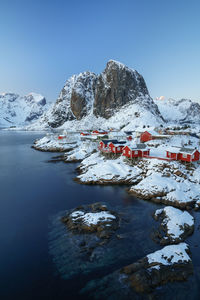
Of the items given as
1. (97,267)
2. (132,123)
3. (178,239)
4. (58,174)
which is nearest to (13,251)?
(97,267)

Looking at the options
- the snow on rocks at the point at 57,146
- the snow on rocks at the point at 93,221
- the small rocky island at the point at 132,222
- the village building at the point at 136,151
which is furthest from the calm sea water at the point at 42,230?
the snow on rocks at the point at 57,146

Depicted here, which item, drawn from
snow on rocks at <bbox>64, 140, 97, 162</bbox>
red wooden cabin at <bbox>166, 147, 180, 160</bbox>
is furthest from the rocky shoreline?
snow on rocks at <bbox>64, 140, 97, 162</bbox>

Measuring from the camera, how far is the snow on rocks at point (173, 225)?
16875 millimetres

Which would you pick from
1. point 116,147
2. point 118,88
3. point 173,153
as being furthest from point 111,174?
point 118,88

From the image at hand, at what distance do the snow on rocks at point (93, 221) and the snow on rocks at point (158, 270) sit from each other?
16.3ft

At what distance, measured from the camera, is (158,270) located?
12.8 metres

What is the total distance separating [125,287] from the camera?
12086 mm

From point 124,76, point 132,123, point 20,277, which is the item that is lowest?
point 20,277

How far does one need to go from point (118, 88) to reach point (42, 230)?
565ft

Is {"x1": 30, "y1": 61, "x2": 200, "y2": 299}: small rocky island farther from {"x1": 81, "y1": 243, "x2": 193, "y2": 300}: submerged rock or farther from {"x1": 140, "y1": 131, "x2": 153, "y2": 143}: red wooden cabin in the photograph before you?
{"x1": 140, "y1": 131, "x2": 153, "y2": 143}: red wooden cabin

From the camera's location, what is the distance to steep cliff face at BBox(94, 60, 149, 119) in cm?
17088

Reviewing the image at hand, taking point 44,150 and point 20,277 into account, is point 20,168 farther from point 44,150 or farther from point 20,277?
point 20,277

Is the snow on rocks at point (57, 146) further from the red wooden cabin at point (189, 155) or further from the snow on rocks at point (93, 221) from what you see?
the snow on rocks at point (93, 221)

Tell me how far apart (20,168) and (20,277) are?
128 ft
